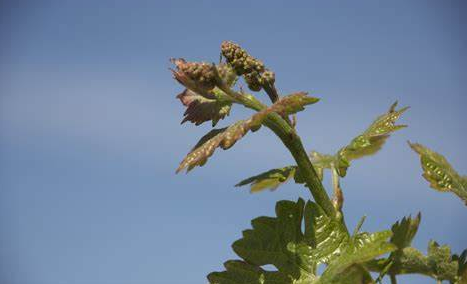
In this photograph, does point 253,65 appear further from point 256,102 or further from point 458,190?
point 458,190

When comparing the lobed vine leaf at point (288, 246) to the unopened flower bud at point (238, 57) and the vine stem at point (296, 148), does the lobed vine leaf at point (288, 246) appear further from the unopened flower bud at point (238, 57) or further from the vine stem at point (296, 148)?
the unopened flower bud at point (238, 57)

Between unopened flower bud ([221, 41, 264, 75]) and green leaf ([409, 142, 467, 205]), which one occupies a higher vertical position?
unopened flower bud ([221, 41, 264, 75])

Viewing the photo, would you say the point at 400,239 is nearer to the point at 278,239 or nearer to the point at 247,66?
the point at 278,239

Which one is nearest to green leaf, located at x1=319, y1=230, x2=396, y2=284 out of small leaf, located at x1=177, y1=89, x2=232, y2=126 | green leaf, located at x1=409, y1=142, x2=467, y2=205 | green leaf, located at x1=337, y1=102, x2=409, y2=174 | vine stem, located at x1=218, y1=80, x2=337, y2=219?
vine stem, located at x1=218, y1=80, x2=337, y2=219

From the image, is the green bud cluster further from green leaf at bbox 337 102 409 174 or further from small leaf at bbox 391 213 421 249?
small leaf at bbox 391 213 421 249

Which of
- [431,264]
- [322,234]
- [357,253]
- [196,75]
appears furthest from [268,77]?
[431,264]
